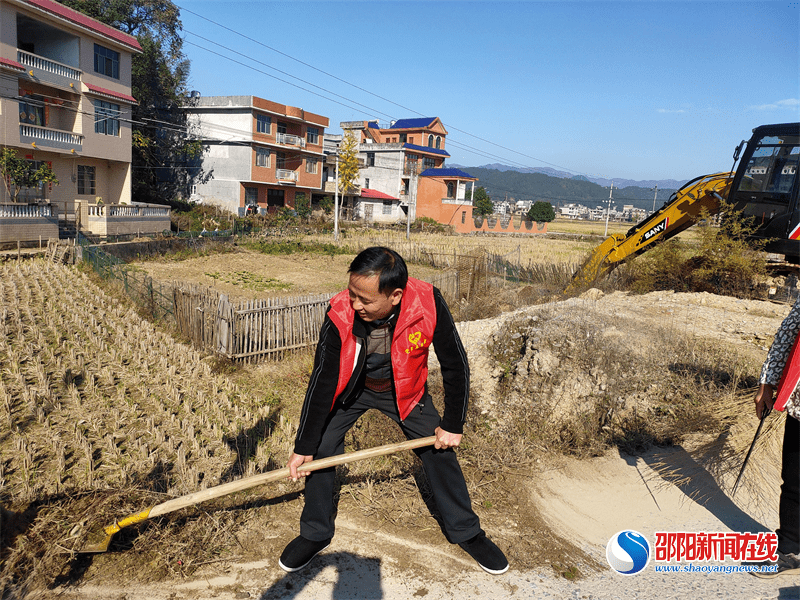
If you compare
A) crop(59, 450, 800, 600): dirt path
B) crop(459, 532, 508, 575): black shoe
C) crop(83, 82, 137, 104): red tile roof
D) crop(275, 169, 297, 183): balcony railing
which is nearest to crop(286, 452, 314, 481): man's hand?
crop(59, 450, 800, 600): dirt path

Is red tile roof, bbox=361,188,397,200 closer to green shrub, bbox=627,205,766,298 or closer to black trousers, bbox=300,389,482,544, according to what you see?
green shrub, bbox=627,205,766,298

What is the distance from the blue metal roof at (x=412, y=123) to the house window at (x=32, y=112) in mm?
39622

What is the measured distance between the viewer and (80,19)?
69.4ft

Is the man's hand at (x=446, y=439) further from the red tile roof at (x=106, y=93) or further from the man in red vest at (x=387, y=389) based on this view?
the red tile roof at (x=106, y=93)

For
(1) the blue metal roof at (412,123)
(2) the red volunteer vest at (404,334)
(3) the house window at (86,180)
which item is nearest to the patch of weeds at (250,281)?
(3) the house window at (86,180)

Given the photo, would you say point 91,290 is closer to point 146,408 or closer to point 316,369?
point 146,408

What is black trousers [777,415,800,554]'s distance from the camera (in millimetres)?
2754

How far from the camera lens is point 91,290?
11.2 meters

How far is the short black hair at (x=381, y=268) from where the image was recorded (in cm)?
256

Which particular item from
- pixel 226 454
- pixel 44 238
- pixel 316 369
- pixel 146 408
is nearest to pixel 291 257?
pixel 44 238

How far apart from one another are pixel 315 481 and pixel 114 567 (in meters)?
1.13

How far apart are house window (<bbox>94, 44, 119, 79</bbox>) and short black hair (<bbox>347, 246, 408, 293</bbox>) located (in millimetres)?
25464

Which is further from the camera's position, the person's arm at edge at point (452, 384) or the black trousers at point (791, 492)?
the person's arm at edge at point (452, 384)

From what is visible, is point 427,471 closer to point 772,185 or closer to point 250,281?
point 772,185
